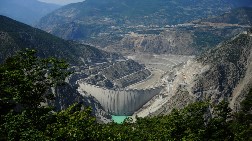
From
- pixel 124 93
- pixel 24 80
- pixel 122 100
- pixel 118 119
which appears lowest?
pixel 118 119

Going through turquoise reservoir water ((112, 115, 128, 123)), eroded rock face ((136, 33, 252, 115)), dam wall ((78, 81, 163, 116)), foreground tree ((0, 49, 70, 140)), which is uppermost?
foreground tree ((0, 49, 70, 140))

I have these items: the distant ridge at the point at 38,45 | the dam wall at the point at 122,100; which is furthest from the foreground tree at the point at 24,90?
the distant ridge at the point at 38,45

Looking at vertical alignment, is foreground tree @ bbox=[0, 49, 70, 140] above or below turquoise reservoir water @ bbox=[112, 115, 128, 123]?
above

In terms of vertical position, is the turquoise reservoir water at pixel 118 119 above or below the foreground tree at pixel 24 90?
below

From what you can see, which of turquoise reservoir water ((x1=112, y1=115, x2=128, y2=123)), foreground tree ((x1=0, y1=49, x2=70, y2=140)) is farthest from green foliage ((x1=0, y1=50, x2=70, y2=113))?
turquoise reservoir water ((x1=112, y1=115, x2=128, y2=123))

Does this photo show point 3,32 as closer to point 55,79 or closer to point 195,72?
point 195,72

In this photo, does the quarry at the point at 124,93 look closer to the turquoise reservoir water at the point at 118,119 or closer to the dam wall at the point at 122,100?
the dam wall at the point at 122,100

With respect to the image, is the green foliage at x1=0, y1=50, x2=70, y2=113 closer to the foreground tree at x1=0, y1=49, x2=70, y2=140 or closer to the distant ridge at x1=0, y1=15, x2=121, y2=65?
the foreground tree at x1=0, y1=49, x2=70, y2=140

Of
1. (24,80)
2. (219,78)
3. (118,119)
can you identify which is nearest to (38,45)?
(118,119)

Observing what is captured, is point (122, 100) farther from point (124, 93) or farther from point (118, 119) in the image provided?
point (118, 119)

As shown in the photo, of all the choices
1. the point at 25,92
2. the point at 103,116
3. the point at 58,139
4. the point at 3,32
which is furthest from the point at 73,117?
the point at 3,32

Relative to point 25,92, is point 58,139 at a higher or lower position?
lower
